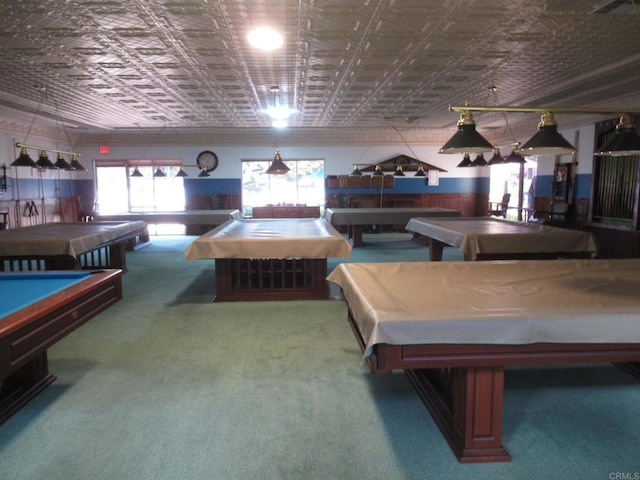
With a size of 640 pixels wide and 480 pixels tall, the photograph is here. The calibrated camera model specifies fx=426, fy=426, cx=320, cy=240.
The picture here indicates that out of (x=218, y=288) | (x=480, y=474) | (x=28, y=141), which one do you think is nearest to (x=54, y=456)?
(x=480, y=474)

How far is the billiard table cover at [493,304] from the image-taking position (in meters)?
1.89

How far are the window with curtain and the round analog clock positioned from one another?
951 centimetres

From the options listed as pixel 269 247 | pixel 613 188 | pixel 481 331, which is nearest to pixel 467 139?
pixel 481 331

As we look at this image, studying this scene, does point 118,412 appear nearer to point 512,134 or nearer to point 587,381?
point 587,381

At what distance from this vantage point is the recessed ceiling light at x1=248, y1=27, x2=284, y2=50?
165 inches

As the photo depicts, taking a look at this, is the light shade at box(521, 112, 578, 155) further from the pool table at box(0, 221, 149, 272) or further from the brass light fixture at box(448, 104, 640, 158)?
the pool table at box(0, 221, 149, 272)

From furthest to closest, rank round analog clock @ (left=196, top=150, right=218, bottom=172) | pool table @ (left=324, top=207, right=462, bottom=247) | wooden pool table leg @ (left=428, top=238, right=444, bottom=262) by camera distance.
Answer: round analog clock @ (left=196, top=150, right=218, bottom=172)
pool table @ (left=324, top=207, right=462, bottom=247)
wooden pool table leg @ (left=428, top=238, right=444, bottom=262)

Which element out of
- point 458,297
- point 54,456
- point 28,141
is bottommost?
point 54,456

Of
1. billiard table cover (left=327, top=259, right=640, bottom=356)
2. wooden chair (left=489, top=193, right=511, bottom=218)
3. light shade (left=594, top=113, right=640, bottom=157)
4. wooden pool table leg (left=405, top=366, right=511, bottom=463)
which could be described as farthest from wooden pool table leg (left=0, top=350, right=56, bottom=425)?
wooden chair (left=489, top=193, right=511, bottom=218)

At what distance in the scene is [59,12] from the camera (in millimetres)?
3729

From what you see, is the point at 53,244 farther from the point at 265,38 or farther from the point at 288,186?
the point at 288,186

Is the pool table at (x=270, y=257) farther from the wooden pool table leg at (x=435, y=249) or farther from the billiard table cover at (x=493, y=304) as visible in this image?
the wooden pool table leg at (x=435, y=249)

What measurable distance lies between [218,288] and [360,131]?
323 inches

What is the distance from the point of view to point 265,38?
173 inches
